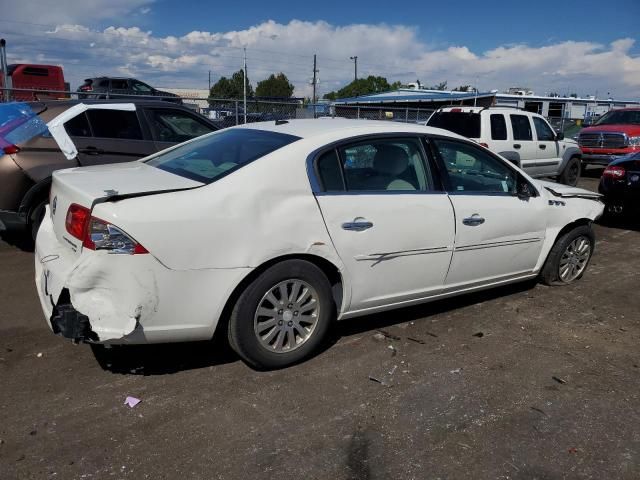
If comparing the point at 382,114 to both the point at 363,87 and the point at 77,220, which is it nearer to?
the point at 77,220

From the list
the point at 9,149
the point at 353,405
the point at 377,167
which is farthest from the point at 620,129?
the point at 9,149

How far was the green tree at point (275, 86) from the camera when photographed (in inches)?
3064

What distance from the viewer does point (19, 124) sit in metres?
5.73

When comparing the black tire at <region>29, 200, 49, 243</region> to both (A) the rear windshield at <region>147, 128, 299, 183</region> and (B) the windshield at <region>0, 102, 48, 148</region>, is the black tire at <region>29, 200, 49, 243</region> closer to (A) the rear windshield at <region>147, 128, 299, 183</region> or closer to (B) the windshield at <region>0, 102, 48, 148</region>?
(B) the windshield at <region>0, 102, 48, 148</region>

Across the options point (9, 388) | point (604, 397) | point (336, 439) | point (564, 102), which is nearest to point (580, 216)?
point (604, 397)

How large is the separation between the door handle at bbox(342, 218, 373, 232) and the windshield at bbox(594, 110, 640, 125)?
14373mm

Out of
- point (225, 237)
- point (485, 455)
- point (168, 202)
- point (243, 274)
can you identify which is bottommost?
point (485, 455)

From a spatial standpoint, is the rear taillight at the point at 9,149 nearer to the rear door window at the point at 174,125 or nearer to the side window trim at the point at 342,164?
the rear door window at the point at 174,125

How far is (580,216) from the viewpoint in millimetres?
5160

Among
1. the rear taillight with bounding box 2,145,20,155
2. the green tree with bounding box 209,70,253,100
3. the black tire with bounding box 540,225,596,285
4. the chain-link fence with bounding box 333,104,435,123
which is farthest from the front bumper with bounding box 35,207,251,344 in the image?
the green tree with bounding box 209,70,253,100

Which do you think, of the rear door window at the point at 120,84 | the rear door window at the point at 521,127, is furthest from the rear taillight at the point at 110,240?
the rear door window at the point at 120,84

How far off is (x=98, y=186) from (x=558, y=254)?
4.09 m

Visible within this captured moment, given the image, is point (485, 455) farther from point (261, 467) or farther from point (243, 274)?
point (243, 274)

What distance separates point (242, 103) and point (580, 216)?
11803 millimetres
